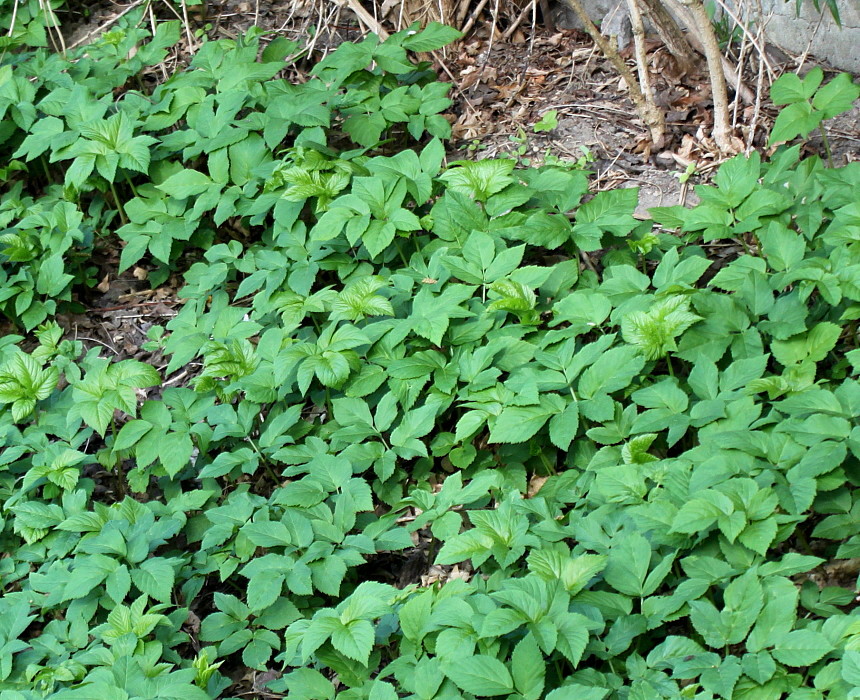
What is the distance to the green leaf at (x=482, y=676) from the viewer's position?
6.28ft

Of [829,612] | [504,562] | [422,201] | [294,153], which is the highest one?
[294,153]

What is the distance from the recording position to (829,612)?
7.09 ft

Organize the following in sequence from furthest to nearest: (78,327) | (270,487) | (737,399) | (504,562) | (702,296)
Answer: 1. (78,327)
2. (270,487)
3. (702,296)
4. (737,399)
5. (504,562)

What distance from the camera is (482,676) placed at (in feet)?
6.32

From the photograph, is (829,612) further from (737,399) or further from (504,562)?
(504,562)

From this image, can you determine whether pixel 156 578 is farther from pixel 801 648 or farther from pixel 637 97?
pixel 637 97

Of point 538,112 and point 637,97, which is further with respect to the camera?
point 538,112

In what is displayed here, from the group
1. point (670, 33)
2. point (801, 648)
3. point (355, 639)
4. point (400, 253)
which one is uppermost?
point (670, 33)

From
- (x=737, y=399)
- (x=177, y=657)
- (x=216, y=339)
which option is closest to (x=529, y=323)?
(x=737, y=399)

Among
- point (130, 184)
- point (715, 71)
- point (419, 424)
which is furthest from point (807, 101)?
point (130, 184)

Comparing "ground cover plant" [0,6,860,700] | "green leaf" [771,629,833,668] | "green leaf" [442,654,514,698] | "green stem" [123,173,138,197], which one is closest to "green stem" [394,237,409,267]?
"ground cover plant" [0,6,860,700]

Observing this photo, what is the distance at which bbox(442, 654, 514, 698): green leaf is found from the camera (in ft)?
6.28

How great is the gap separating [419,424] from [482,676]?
3.49 feet

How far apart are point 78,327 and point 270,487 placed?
1.50m
